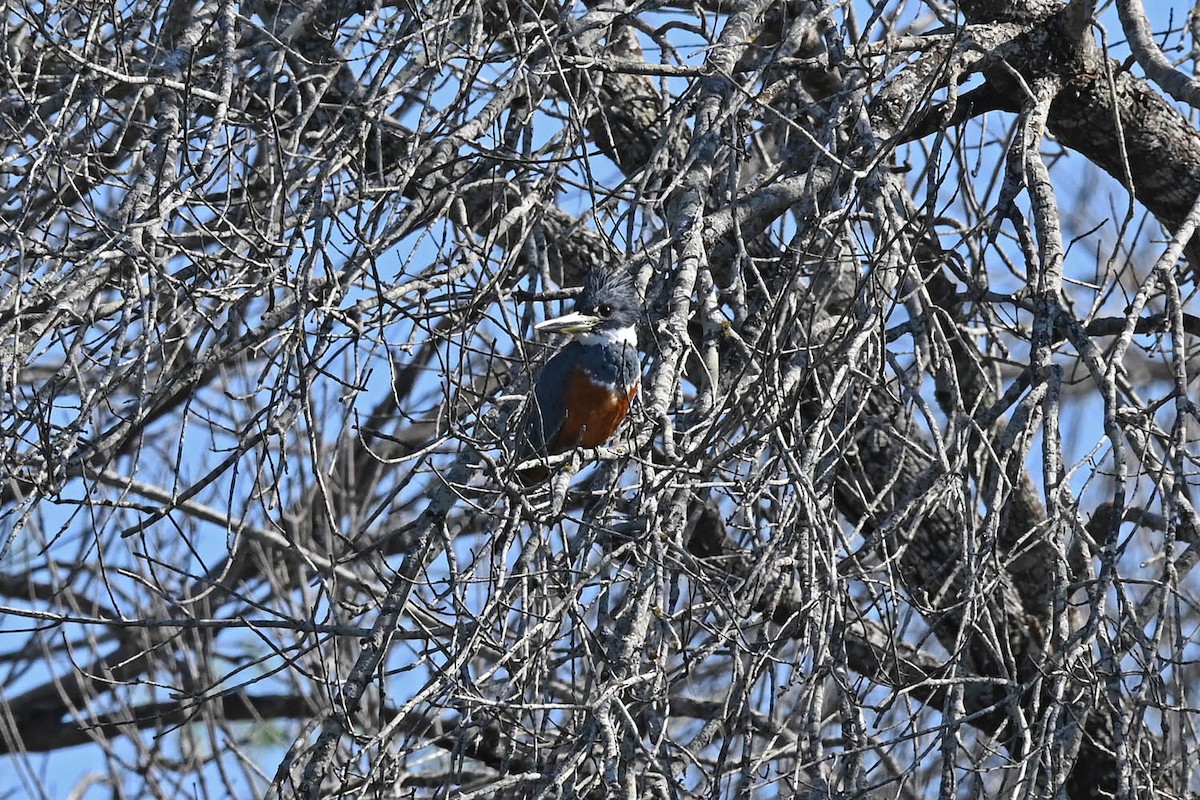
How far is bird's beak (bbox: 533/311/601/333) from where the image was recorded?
155 inches

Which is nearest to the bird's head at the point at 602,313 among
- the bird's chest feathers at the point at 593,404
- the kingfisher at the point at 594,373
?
the kingfisher at the point at 594,373

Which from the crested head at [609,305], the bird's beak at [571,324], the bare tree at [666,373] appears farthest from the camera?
the crested head at [609,305]

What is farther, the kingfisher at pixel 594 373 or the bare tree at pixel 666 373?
the kingfisher at pixel 594 373

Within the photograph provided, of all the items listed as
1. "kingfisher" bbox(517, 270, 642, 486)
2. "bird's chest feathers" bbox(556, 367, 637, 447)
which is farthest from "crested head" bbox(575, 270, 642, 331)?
"bird's chest feathers" bbox(556, 367, 637, 447)

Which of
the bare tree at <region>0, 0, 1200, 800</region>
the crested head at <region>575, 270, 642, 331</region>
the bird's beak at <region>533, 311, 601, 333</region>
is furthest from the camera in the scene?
the crested head at <region>575, 270, 642, 331</region>

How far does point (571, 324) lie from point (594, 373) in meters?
0.21

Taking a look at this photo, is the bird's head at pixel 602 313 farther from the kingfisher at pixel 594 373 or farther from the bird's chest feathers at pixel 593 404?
the bird's chest feathers at pixel 593 404

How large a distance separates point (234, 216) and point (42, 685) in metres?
3.99

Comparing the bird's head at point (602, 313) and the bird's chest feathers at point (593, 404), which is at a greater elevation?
the bird's head at point (602, 313)

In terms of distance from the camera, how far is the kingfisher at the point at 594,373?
408cm

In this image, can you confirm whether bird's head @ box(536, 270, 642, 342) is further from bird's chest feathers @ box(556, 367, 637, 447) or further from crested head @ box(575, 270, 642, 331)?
bird's chest feathers @ box(556, 367, 637, 447)

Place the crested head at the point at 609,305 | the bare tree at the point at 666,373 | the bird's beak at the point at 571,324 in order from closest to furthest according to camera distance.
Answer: the bare tree at the point at 666,373, the bird's beak at the point at 571,324, the crested head at the point at 609,305

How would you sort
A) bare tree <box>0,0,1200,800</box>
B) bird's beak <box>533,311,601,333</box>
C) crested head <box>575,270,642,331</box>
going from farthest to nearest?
crested head <box>575,270,642,331</box> → bird's beak <box>533,311,601,333</box> → bare tree <box>0,0,1200,800</box>

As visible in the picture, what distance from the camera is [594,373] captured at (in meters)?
4.13
